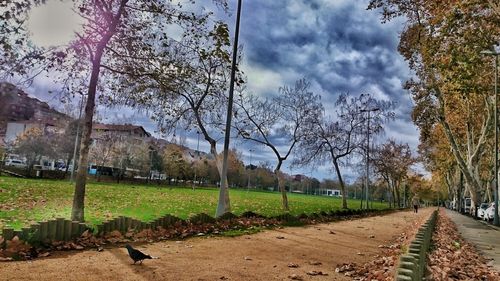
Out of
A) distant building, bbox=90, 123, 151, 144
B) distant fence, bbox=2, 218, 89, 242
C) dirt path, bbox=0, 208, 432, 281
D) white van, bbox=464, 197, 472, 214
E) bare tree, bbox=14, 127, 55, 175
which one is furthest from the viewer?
distant building, bbox=90, 123, 151, 144

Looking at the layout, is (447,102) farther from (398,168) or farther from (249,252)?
(398,168)

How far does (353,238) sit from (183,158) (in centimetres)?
6848

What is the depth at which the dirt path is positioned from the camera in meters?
6.20

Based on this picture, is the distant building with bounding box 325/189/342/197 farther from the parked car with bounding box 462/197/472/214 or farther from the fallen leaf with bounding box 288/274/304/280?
the fallen leaf with bounding box 288/274/304/280

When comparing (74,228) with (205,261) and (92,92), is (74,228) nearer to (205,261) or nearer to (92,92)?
(205,261)

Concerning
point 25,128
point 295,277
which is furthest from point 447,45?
point 25,128

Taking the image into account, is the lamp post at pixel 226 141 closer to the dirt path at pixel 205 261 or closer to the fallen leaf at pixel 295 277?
the dirt path at pixel 205 261

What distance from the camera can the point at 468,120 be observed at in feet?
106

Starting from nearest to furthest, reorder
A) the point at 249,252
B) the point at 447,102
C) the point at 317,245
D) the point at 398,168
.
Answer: the point at 249,252 < the point at 317,245 < the point at 447,102 < the point at 398,168

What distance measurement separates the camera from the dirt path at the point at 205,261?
6.20 metres

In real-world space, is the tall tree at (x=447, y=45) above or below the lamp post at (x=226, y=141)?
above

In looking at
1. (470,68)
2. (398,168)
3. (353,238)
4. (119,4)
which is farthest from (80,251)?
(398,168)

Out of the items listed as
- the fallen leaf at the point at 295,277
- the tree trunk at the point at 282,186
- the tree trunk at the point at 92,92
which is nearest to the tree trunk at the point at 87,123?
the tree trunk at the point at 92,92

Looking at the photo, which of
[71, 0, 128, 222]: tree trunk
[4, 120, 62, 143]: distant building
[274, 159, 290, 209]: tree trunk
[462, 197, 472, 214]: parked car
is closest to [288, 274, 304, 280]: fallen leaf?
[71, 0, 128, 222]: tree trunk
